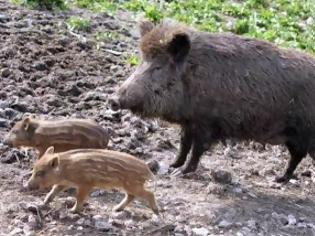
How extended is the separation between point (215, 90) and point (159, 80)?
0.51 metres

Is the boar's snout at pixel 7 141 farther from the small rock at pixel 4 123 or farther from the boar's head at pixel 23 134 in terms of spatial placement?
the small rock at pixel 4 123

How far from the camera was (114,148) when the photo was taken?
27.4 feet

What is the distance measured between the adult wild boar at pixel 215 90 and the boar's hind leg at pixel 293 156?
2.3 inches

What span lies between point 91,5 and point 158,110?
4.96 meters

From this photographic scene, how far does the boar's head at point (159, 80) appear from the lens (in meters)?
8.34

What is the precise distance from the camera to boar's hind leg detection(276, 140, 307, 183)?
8.75 meters

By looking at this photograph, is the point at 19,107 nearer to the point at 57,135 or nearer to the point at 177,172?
the point at 57,135

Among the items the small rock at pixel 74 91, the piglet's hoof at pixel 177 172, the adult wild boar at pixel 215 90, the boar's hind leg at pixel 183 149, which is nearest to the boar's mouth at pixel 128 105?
the adult wild boar at pixel 215 90

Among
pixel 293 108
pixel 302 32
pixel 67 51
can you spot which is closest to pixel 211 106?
pixel 293 108

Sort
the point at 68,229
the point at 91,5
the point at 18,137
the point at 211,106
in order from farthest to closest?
the point at 91,5 → the point at 211,106 → the point at 18,137 → the point at 68,229

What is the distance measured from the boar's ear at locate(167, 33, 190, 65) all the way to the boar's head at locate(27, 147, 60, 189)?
1942 mm

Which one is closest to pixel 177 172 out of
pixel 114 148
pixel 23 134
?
pixel 114 148

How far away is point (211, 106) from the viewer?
8.37 m

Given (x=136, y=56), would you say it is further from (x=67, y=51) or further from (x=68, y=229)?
(x=68, y=229)
